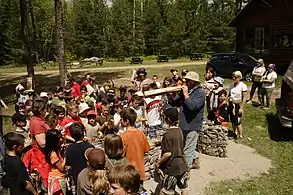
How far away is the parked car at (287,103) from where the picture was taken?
387 inches

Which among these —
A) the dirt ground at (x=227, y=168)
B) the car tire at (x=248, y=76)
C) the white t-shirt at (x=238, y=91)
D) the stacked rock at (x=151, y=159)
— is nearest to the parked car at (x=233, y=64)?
the car tire at (x=248, y=76)

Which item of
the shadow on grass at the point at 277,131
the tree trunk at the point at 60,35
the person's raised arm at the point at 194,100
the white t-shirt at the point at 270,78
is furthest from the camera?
the tree trunk at the point at 60,35

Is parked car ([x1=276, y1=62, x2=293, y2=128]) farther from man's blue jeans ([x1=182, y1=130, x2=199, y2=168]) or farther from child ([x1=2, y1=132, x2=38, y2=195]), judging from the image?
child ([x1=2, y1=132, x2=38, y2=195])

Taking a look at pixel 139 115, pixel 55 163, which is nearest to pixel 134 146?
pixel 55 163

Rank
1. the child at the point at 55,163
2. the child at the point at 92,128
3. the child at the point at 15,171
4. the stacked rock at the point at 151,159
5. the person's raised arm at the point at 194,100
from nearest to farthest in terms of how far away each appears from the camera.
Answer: the child at the point at 15,171 → the child at the point at 55,163 → the person's raised arm at the point at 194,100 → the child at the point at 92,128 → the stacked rock at the point at 151,159

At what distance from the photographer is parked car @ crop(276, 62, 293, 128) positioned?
982 cm

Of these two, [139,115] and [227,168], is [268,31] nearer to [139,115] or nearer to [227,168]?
[227,168]

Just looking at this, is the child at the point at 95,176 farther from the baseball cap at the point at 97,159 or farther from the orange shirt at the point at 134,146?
the orange shirt at the point at 134,146

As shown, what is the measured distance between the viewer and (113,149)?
4.45m

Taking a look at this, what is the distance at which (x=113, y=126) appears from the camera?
753 cm

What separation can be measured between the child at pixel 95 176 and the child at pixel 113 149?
289mm

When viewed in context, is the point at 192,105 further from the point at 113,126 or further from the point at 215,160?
the point at 215,160

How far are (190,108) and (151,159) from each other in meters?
1.81

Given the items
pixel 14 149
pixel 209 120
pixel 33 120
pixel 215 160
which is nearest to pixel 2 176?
pixel 14 149
